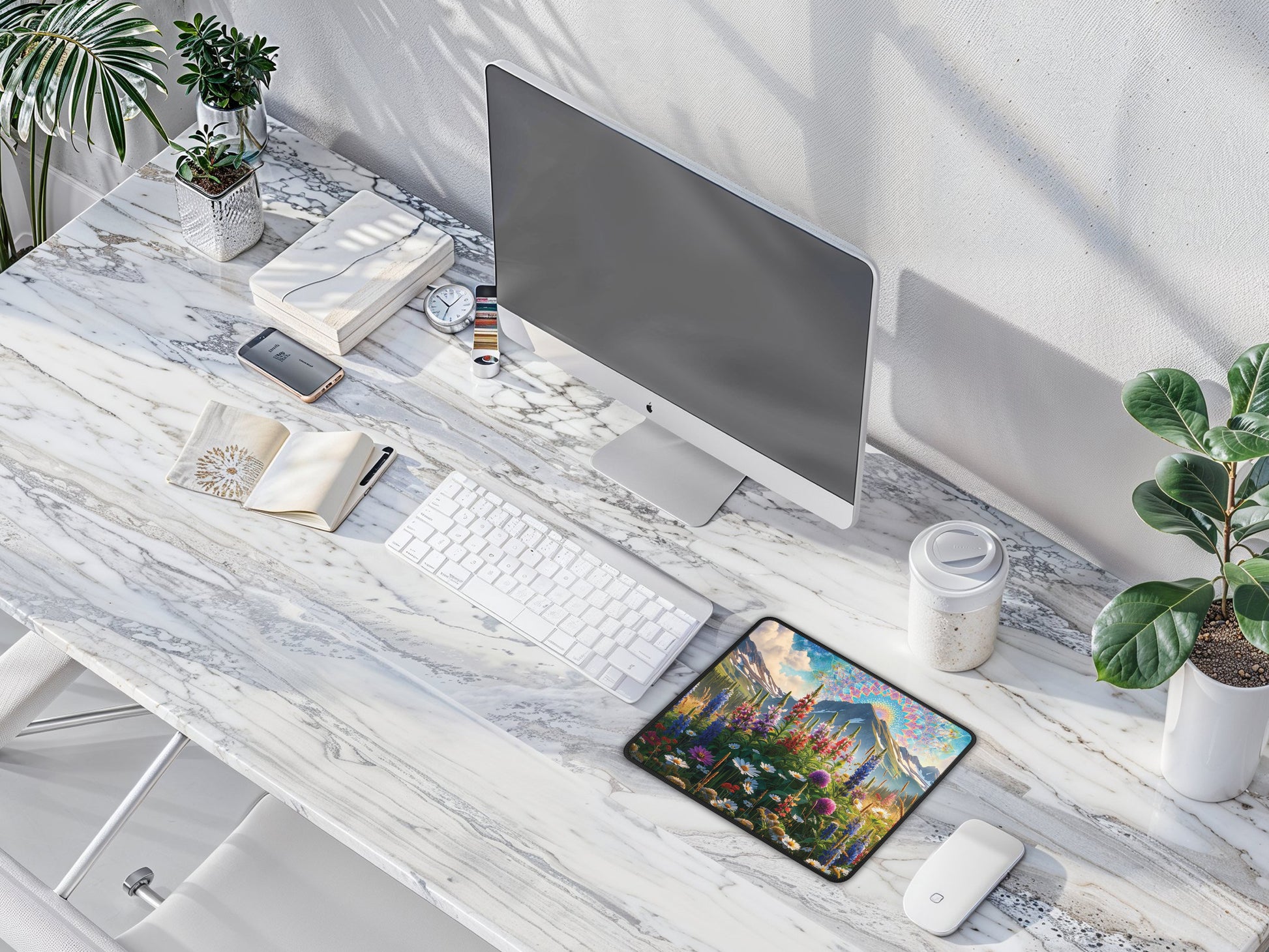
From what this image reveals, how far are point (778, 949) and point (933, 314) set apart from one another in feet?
2.30

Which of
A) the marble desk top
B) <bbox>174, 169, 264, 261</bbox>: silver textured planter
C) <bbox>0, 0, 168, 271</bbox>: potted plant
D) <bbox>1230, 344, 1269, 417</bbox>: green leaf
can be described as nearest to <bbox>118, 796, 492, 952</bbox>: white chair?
the marble desk top

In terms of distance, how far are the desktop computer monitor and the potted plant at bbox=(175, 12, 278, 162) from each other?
48 centimetres

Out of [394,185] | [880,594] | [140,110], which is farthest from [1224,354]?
[140,110]

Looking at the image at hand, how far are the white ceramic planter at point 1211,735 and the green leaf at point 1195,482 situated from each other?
0.16 meters

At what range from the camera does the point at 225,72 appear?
6.14ft

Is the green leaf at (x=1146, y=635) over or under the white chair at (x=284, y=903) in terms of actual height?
over

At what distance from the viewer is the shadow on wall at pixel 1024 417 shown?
150cm

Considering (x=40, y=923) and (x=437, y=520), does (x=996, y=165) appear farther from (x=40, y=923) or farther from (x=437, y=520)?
(x=40, y=923)

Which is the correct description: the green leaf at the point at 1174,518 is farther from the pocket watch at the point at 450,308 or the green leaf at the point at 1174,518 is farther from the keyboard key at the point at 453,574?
the pocket watch at the point at 450,308

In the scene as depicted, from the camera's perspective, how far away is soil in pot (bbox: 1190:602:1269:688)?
4.29ft

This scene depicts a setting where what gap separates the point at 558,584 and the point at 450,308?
1.53ft

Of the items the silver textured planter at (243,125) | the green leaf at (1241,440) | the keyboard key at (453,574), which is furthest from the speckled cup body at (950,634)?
the silver textured planter at (243,125)

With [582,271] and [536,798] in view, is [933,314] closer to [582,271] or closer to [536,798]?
[582,271]

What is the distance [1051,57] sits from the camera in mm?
1283
